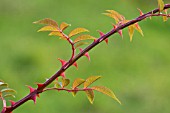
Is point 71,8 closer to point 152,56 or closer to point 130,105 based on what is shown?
point 152,56

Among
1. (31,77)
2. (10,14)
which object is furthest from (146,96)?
(10,14)

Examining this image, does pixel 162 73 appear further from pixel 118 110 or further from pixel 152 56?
pixel 118 110

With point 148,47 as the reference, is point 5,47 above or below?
above

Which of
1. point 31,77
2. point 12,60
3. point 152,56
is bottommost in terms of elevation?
point 152,56

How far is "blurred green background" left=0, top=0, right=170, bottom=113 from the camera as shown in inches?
129

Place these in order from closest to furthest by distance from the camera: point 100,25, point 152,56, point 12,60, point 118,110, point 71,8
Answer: point 118,110 < point 12,60 < point 152,56 < point 100,25 < point 71,8

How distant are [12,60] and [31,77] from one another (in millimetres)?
273

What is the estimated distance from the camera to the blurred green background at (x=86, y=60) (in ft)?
10.8

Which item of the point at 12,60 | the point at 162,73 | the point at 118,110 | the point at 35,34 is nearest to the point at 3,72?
the point at 12,60

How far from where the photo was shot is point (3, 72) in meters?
3.44

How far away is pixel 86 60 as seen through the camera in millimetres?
3807

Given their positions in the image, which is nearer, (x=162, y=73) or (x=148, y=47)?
(x=162, y=73)

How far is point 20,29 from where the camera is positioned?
13.4 feet

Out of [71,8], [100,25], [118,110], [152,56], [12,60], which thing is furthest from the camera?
[71,8]
